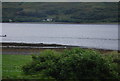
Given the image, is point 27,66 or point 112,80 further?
point 27,66

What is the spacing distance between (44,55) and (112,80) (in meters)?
4.56

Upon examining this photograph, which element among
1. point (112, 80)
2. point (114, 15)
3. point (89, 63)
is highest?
point (89, 63)

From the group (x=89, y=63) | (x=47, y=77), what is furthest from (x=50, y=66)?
(x=89, y=63)

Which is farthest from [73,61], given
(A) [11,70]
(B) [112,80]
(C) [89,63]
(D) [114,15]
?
(D) [114,15]

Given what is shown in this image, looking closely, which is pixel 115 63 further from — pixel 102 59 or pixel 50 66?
pixel 50 66

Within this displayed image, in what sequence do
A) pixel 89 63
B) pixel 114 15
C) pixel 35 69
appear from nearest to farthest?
1. pixel 89 63
2. pixel 35 69
3. pixel 114 15

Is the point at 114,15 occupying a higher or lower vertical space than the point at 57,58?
lower

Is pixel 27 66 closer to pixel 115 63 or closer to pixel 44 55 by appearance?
pixel 44 55

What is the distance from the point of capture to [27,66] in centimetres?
1859

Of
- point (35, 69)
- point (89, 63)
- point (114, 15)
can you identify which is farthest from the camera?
point (114, 15)

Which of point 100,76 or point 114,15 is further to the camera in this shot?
point 114,15

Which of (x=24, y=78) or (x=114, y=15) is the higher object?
(x=24, y=78)

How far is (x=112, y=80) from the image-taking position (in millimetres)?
17422

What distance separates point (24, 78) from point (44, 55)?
8.79 ft
